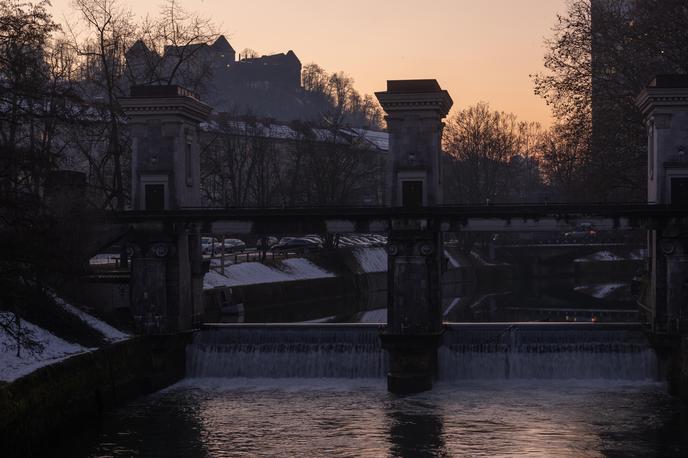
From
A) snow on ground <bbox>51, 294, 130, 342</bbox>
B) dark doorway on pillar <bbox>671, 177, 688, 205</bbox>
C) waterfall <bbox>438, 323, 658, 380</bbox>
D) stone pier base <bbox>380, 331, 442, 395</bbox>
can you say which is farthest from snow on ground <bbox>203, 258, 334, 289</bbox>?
dark doorway on pillar <bbox>671, 177, 688, 205</bbox>

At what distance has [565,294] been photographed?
84.9 metres

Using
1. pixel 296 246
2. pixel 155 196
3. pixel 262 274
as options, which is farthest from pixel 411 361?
pixel 296 246

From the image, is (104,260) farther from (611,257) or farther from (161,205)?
(611,257)

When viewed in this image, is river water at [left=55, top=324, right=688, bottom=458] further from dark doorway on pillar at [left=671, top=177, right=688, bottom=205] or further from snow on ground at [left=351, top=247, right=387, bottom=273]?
snow on ground at [left=351, top=247, right=387, bottom=273]

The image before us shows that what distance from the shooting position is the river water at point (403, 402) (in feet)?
101

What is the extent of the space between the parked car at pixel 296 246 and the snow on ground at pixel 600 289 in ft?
79.8

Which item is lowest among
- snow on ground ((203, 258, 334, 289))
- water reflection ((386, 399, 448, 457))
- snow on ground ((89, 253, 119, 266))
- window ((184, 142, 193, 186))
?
water reflection ((386, 399, 448, 457))

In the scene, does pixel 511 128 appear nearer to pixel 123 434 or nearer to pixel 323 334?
pixel 323 334

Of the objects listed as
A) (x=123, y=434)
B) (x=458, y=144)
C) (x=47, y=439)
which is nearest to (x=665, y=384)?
(x=123, y=434)

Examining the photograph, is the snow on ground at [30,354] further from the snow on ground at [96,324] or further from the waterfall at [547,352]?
the waterfall at [547,352]

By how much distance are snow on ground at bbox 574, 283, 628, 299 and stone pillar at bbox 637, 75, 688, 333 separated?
42622 millimetres

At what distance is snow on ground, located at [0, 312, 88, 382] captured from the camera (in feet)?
96.6

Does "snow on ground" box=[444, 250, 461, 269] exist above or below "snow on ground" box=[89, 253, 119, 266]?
below

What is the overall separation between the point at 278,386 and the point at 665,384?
15351mm
